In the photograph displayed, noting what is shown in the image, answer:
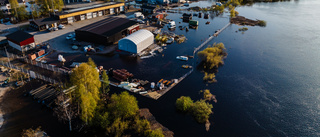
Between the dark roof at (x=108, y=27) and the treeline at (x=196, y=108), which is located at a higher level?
the dark roof at (x=108, y=27)

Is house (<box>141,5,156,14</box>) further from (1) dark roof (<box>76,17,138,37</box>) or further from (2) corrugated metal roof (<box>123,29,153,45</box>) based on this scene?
(2) corrugated metal roof (<box>123,29,153,45</box>)

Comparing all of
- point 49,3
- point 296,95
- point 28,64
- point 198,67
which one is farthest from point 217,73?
point 49,3

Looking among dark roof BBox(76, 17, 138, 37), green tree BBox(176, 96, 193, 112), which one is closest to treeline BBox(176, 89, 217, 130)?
green tree BBox(176, 96, 193, 112)

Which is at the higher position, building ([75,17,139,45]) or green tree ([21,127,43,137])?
building ([75,17,139,45])

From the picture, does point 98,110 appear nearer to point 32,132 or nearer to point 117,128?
point 117,128

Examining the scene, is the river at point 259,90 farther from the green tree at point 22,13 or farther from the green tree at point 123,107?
the green tree at point 22,13

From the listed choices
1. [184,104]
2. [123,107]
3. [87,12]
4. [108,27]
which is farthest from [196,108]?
[87,12]

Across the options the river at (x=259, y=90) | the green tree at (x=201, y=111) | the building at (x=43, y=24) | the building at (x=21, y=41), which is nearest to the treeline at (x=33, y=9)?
the building at (x=43, y=24)
